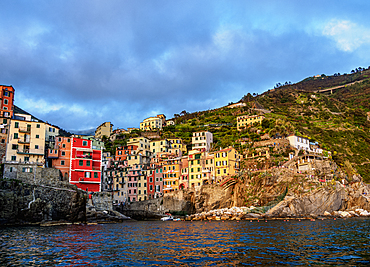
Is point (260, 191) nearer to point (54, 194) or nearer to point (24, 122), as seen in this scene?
point (54, 194)

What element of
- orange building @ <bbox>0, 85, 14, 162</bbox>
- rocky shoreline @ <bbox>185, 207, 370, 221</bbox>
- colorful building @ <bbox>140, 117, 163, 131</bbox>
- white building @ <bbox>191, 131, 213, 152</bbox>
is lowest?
rocky shoreline @ <bbox>185, 207, 370, 221</bbox>

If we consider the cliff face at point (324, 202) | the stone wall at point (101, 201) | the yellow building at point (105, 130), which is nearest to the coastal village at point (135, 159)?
the stone wall at point (101, 201)

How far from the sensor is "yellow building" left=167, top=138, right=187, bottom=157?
104438 millimetres

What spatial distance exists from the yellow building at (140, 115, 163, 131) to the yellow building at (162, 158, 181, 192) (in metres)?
56.0

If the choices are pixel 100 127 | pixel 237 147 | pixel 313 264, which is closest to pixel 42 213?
pixel 313 264

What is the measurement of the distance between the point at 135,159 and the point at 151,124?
50281mm

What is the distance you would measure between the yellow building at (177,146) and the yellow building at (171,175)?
16836mm

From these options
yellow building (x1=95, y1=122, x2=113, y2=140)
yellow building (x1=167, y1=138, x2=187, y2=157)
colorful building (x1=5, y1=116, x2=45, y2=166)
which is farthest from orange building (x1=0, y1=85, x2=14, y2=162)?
yellow building (x1=95, y1=122, x2=113, y2=140)

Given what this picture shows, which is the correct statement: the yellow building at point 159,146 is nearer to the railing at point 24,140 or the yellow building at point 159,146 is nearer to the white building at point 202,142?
the white building at point 202,142

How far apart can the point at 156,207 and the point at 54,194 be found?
27.7m

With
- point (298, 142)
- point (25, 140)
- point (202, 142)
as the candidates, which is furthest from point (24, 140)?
point (298, 142)

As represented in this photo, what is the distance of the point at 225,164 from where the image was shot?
78.2 meters

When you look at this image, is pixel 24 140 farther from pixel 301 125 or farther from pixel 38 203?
pixel 301 125

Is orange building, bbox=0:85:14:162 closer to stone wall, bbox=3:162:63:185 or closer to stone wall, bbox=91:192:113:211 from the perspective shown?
stone wall, bbox=3:162:63:185
